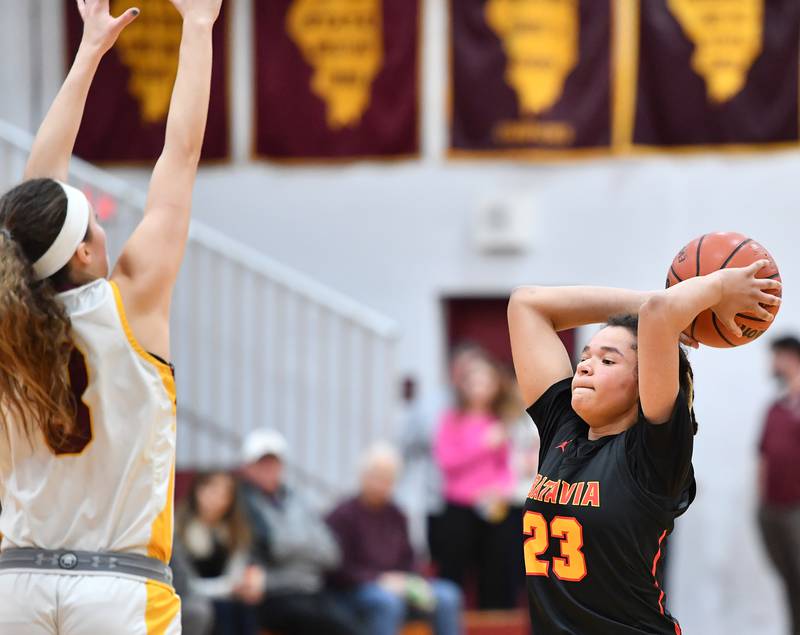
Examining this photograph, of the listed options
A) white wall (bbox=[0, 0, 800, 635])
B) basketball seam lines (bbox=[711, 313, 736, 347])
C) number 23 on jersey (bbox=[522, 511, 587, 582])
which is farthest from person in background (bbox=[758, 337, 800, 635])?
number 23 on jersey (bbox=[522, 511, 587, 582])

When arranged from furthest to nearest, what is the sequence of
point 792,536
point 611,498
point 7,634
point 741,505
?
point 741,505, point 792,536, point 611,498, point 7,634

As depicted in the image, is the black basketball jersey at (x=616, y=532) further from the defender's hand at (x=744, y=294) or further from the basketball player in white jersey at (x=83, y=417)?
the basketball player in white jersey at (x=83, y=417)

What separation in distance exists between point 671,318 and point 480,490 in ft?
17.8

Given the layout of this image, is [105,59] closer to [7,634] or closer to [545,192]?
[545,192]

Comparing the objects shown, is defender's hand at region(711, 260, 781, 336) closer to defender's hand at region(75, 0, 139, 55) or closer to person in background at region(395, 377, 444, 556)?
defender's hand at region(75, 0, 139, 55)

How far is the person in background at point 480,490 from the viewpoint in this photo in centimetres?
814

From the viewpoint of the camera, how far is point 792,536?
8.80m

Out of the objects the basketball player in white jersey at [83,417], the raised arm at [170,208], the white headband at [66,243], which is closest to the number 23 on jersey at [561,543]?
the basketball player in white jersey at [83,417]

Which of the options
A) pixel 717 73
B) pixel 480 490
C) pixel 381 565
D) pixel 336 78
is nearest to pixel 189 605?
pixel 381 565

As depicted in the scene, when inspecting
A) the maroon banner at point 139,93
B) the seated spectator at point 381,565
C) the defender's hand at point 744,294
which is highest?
the maroon banner at point 139,93

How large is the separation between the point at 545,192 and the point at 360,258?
1.52m

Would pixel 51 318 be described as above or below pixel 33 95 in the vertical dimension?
below

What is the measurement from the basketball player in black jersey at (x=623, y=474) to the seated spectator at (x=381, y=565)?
437 cm

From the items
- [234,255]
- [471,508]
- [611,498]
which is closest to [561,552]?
[611,498]
